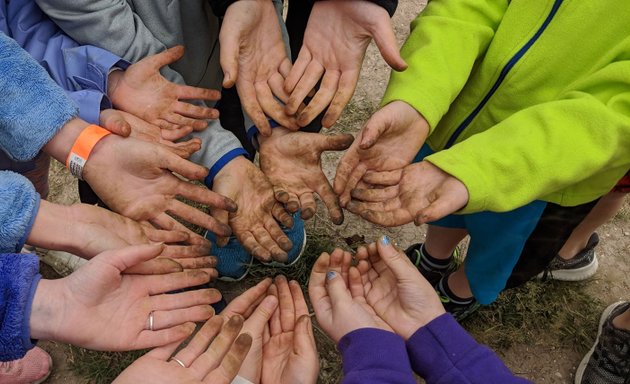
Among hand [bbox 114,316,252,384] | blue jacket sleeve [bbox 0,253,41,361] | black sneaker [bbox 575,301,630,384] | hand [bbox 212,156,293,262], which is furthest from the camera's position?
black sneaker [bbox 575,301,630,384]

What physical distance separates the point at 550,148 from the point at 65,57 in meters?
1.42

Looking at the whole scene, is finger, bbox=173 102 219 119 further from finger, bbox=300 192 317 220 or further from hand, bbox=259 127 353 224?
finger, bbox=300 192 317 220

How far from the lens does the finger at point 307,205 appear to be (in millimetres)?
1687

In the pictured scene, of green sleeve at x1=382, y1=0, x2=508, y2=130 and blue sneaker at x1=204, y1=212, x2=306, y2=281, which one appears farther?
blue sneaker at x1=204, y1=212, x2=306, y2=281

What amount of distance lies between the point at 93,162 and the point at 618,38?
151cm

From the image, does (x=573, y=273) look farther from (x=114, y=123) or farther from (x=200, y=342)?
(x=114, y=123)

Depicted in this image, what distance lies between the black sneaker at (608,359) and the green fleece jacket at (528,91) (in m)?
0.84

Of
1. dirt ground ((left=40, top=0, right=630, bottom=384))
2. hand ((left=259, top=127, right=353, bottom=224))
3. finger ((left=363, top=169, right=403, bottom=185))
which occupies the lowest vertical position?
dirt ground ((left=40, top=0, right=630, bottom=384))

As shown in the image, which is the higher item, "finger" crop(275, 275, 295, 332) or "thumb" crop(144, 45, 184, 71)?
"thumb" crop(144, 45, 184, 71)

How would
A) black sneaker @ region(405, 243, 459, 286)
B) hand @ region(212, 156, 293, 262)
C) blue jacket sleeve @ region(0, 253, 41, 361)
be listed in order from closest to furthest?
blue jacket sleeve @ region(0, 253, 41, 361), hand @ region(212, 156, 293, 262), black sneaker @ region(405, 243, 459, 286)

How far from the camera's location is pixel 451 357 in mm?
1462

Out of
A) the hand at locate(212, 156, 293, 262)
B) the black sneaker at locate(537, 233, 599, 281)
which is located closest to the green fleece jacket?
the hand at locate(212, 156, 293, 262)

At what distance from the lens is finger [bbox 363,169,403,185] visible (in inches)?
62.1

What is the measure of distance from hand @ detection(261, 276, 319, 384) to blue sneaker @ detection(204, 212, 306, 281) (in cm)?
41
